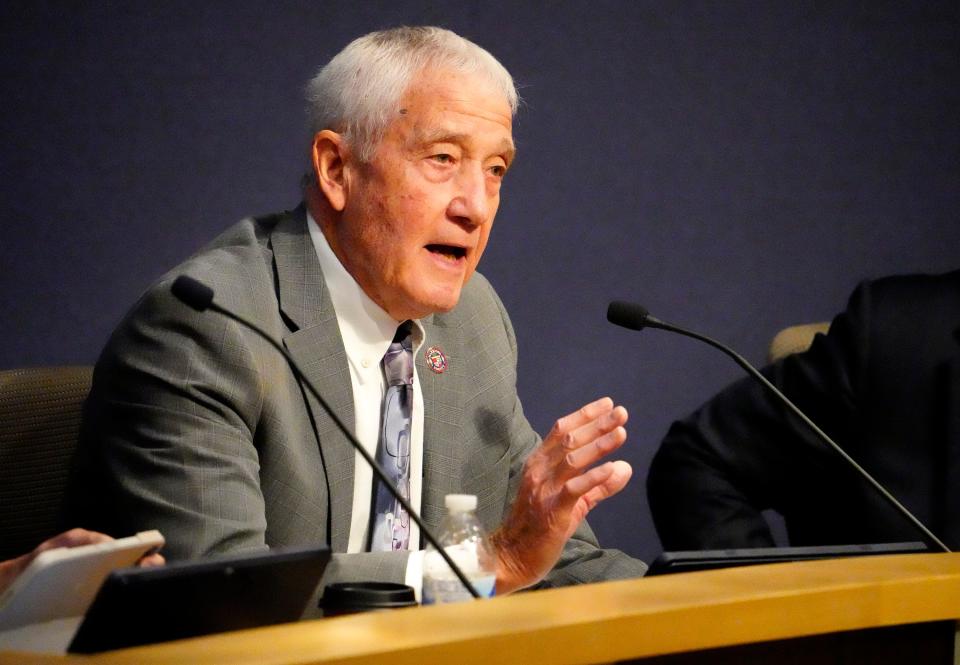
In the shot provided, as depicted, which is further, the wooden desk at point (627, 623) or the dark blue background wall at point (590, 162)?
→ the dark blue background wall at point (590, 162)

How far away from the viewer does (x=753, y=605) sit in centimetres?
99

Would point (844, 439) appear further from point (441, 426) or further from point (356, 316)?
point (356, 316)

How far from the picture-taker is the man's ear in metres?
2.18

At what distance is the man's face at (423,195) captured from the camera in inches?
83.5

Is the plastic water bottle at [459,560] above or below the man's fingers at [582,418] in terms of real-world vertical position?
below

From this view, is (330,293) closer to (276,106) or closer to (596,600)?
(276,106)

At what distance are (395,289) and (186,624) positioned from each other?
1165mm

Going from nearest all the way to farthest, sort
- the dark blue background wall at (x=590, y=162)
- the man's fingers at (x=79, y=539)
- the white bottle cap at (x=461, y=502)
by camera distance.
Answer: the man's fingers at (x=79, y=539)
the white bottle cap at (x=461, y=502)
the dark blue background wall at (x=590, y=162)

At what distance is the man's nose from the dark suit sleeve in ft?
1.97

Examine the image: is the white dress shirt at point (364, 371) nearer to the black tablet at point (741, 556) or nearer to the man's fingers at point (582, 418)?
the man's fingers at point (582, 418)

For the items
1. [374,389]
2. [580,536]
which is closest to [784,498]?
[580,536]

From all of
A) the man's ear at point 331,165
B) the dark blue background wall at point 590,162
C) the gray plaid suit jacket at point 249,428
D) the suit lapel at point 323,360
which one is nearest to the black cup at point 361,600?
the gray plaid suit jacket at point 249,428

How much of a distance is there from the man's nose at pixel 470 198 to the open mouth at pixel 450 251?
55 millimetres

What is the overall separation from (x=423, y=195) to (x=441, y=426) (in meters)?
0.42
